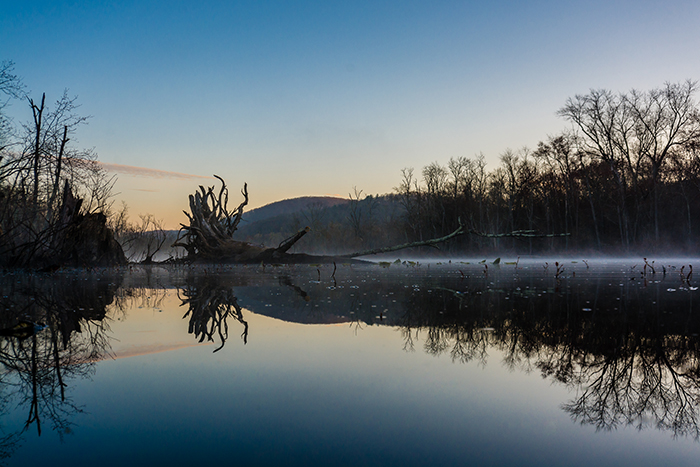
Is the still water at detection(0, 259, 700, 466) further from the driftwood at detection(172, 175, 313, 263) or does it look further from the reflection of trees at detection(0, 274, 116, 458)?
the driftwood at detection(172, 175, 313, 263)

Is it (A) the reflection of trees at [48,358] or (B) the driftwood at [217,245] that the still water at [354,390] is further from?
(B) the driftwood at [217,245]

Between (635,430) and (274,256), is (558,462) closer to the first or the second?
(635,430)

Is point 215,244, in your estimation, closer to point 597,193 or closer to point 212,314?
point 212,314

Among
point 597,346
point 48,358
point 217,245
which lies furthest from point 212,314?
point 217,245

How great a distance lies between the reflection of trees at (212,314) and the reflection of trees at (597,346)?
6.75 feet

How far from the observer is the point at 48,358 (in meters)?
3.43

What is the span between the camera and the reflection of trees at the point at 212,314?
4.56 m

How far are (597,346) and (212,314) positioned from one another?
4.59m

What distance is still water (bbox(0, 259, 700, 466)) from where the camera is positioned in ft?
6.44

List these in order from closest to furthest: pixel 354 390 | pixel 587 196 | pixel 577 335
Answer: pixel 354 390 < pixel 577 335 < pixel 587 196

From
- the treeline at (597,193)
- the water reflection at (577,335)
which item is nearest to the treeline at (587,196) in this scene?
the treeline at (597,193)

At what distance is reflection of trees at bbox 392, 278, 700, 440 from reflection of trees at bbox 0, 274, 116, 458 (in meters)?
2.87

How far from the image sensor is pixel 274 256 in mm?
19438

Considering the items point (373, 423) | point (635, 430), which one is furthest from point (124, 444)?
point (635, 430)
